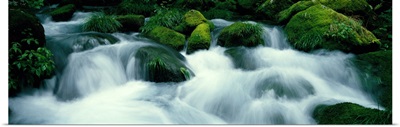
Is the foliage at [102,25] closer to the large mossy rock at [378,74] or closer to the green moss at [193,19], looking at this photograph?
the green moss at [193,19]

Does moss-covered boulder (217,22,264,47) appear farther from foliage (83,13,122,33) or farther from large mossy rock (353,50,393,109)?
foliage (83,13,122,33)

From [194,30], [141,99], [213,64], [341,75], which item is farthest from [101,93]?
[341,75]

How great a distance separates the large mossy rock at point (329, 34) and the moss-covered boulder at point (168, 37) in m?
2.42

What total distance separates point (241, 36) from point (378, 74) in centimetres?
259

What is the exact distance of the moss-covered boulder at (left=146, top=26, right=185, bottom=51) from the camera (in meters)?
5.90

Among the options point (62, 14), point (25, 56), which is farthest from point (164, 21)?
point (25, 56)

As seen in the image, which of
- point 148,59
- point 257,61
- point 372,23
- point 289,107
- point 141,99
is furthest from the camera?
point 372,23

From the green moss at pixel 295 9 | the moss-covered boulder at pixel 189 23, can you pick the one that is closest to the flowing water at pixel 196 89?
the moss-covered boulder at pixel 189 23

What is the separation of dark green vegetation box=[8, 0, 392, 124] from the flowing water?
0.50ft

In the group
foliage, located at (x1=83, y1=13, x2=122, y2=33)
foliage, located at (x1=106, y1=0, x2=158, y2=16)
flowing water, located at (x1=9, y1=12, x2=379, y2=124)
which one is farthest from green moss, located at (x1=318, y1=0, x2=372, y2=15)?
foliage, located at (x1=83, y1=13, x2=122, y2=33)
